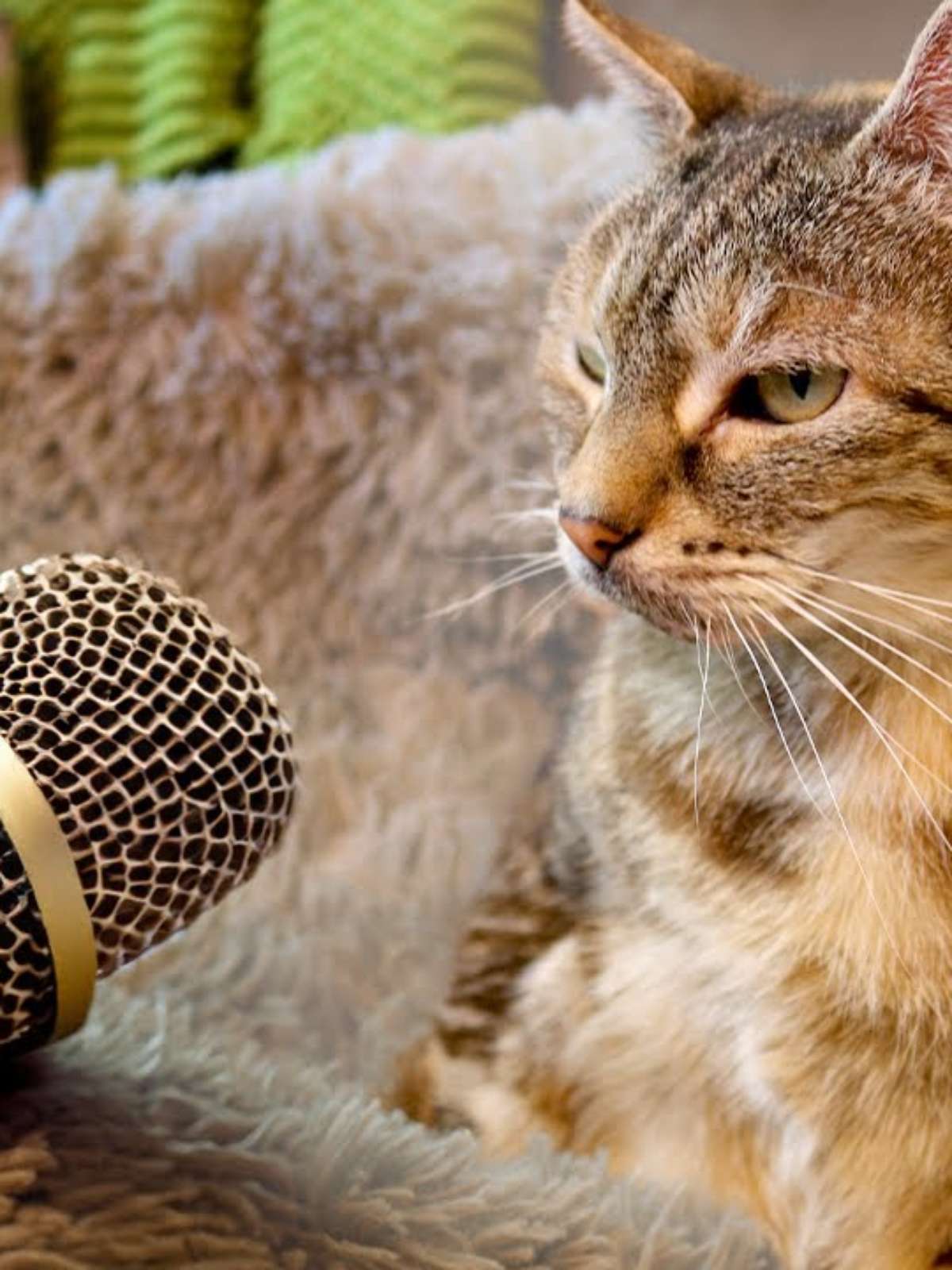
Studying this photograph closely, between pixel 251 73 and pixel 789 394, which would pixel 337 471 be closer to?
pixel 251 73

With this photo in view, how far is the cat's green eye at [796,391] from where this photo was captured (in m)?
0.60

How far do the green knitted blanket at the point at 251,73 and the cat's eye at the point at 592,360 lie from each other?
0.59 metres

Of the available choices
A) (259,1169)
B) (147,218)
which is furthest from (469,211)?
(259,1169)

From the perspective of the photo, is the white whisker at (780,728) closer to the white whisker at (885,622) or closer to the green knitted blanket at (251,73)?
the white whisker at (885,622)

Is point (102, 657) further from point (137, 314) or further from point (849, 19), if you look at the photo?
point (849, 19)

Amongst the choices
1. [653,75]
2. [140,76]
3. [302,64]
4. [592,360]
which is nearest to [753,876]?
[592,360]

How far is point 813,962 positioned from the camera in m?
0.67

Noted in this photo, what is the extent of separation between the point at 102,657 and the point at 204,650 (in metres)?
0.04

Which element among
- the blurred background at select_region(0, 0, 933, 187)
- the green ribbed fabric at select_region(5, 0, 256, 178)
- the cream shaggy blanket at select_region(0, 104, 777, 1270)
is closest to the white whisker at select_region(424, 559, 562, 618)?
the cream shaggy blanket at select_region(0, 104, 777, 1270)

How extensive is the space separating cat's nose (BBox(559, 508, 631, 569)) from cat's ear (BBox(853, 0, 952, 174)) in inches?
7.5

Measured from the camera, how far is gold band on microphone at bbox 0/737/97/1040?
21.1 inches

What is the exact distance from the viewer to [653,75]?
741mm

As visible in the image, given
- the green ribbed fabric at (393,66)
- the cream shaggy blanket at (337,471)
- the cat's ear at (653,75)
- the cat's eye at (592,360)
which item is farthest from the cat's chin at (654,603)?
the green ribbed fabric at (393,66)

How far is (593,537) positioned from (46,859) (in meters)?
0.26
